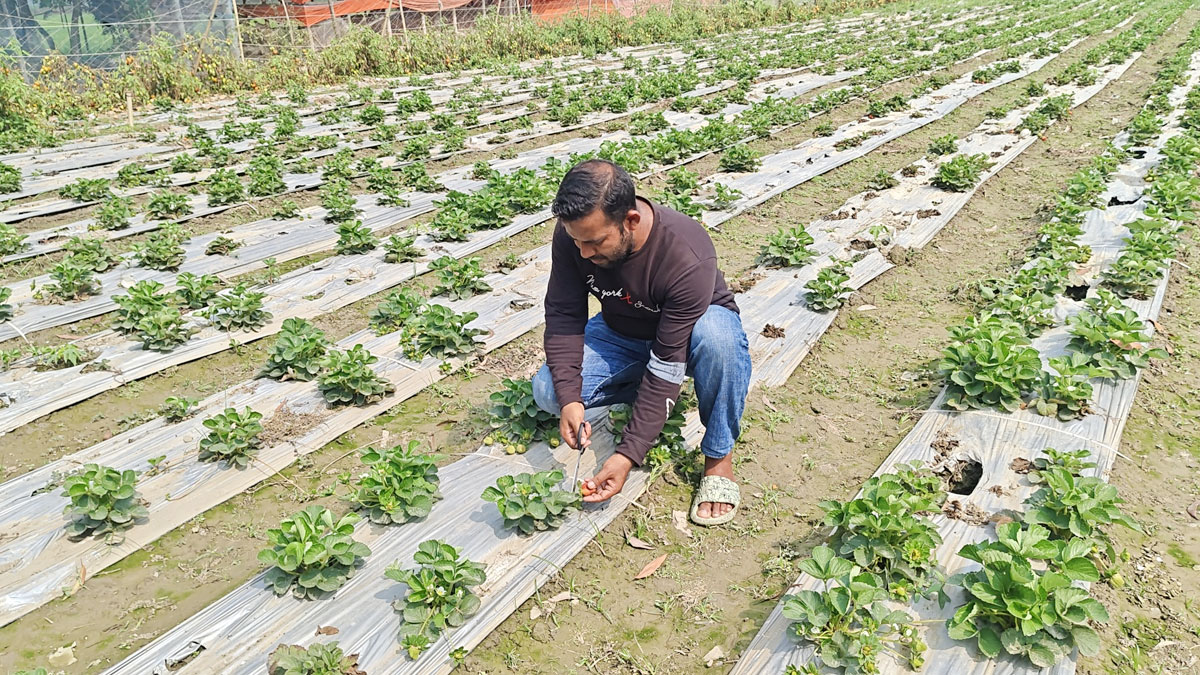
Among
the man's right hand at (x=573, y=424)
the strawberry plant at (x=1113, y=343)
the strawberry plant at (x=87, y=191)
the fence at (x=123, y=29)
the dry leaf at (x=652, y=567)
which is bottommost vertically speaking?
the dry leaf at (x=652, y=567)

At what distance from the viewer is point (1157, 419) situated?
4305 mm

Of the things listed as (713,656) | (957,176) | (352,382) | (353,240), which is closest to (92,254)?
(353,240)

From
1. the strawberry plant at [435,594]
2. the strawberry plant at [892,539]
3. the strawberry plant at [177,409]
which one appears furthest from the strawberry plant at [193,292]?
the strawberry plant at [892,539]

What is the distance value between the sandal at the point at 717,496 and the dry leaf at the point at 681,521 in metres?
0.04

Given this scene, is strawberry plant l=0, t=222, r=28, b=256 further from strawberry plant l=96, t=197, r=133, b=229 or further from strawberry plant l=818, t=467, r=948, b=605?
strawberry plant l=818, t=467, r=948, b=605

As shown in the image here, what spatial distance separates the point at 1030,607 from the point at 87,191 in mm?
9133

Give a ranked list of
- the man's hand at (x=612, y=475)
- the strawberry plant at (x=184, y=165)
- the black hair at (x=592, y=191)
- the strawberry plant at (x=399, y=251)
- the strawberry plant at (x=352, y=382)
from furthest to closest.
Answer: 1. the strawberry plant at (x=184, y=165)
2. the strawberry plant at (x=399, y=251)
3. the strawberry plant at (x=352, y=382)
4. the man's hand at (x=612, y=475)
5. the black hair at (x=592, y=191)

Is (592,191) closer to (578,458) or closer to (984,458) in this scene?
(578,458)

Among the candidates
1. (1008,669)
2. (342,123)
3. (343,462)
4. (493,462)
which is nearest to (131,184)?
(342,123)

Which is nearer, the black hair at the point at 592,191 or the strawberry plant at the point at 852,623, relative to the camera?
the strawberry plant at the point at 852,623

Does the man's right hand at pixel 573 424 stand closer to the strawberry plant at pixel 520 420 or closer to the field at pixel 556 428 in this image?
the field at pixel 556 428

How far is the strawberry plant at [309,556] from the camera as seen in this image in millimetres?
3016

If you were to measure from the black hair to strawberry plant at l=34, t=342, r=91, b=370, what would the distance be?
380 centimetres

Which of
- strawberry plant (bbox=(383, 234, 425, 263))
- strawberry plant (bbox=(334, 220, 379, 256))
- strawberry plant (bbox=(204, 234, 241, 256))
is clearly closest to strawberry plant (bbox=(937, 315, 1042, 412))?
strawberry plant (bbox=(383, 234, 425, 263))
